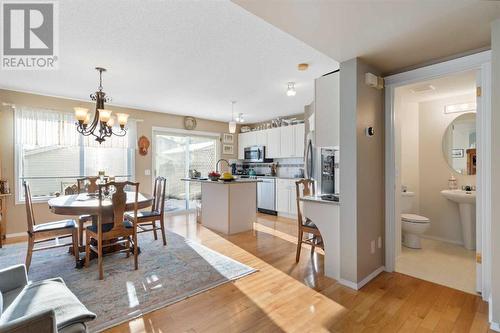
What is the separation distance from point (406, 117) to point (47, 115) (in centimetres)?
628

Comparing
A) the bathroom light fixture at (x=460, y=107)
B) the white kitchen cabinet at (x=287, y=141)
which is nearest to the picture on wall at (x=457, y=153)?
the bathroom light fixture at (x=460, y=107)

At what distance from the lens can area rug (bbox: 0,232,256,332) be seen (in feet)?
6.71

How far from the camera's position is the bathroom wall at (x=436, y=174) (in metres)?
3.63

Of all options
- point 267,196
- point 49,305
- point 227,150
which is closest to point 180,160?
point 227,150

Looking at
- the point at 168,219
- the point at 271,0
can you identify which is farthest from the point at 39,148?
the point at 271,0

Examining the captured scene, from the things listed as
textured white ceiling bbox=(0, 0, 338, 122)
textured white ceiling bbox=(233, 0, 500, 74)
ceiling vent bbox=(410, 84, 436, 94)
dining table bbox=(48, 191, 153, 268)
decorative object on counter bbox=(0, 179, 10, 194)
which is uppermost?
textured white ceiling bbox=(0, 0, 338, 122)

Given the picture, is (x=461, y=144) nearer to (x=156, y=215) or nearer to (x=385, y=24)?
(x=385, y=24)

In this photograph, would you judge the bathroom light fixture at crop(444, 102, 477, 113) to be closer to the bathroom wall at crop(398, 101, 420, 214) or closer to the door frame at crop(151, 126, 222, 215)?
the bathroom wall at crop(398, 101, 420, 214)

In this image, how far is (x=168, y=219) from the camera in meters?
5.30

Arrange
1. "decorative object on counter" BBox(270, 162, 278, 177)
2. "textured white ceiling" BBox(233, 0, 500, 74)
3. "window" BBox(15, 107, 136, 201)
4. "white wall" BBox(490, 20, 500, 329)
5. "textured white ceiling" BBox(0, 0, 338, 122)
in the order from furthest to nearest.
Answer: "decorative object on counter" BBox(270, 162, 278, 177), "window" BBox(15, 107, 136, 201), "textured white ceiling" BBox(0, 0, 338, 122), "white wall" BBox(490, 20, 500, 329), "textured white ceiling" BBox(233, 0, 500, 74)

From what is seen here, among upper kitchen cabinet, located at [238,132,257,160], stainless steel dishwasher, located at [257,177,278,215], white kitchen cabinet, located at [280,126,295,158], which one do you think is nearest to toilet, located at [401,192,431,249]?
white kitchen cabinet, located at [280,126,295,158]

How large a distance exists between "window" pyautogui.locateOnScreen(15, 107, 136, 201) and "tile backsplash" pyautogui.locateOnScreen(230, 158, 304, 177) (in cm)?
357

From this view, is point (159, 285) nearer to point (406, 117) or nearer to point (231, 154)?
point (406, 117)

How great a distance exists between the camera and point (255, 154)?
6535 mm
